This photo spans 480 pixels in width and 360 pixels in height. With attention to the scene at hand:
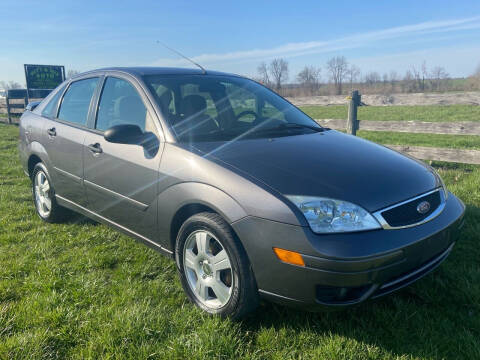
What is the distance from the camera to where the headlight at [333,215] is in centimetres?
207

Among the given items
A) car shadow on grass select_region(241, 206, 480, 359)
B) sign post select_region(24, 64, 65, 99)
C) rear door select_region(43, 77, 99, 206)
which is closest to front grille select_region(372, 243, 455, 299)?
car shadow on grass select_region(241, 206, 480, 359)

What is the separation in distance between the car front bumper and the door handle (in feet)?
5.51

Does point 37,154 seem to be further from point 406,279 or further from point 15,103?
point 15,103

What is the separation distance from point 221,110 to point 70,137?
1544 millimetres

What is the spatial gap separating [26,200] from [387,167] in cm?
490

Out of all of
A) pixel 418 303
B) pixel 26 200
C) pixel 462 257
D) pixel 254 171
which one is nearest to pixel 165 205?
pixel 254 171

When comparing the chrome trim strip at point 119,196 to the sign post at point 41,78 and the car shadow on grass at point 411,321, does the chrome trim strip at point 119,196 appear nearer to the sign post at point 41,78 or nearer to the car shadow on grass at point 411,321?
A: the car shadow on grass at point 411,321

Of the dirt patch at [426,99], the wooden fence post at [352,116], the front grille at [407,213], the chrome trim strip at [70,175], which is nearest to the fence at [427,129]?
the wooden fence post at [352,116]

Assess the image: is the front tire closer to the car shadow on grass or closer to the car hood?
the car shadow on grass

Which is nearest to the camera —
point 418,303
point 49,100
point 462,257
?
point 418,303

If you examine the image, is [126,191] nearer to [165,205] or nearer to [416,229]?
[165,205]

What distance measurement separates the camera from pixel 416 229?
7.34 ft

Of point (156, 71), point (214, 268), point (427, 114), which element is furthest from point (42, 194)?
point (427, 114)

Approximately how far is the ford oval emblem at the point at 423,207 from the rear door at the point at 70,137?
112 inches
